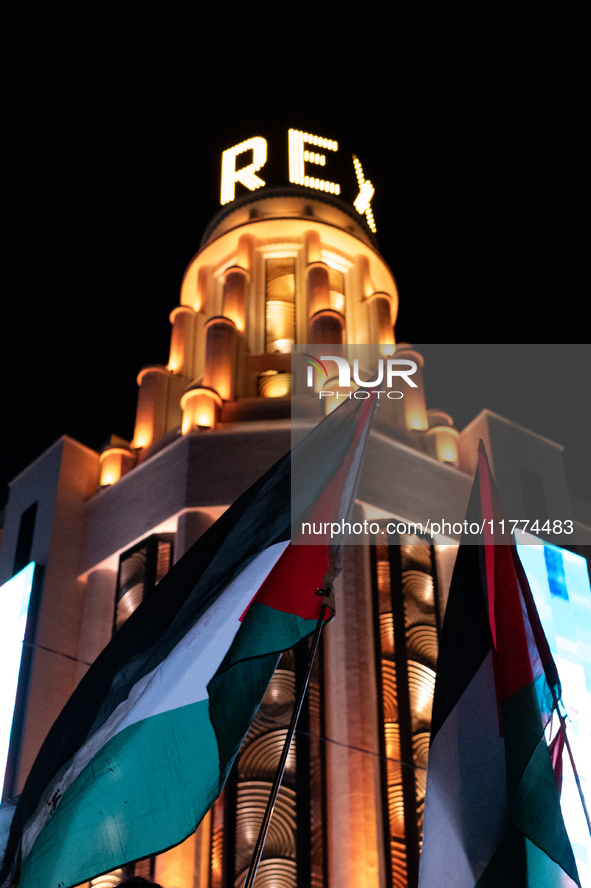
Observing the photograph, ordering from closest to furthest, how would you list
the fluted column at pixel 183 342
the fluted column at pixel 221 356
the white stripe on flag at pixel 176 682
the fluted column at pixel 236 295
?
the white stripe on flag at pixel 176 682 < the fluted column at pixel 221 356 < the fluted column at pixel 236 295 < the fluted column at pixel 183 342

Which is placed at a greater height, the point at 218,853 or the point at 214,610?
the point at 218,853

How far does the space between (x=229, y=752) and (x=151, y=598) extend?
2.07 meters

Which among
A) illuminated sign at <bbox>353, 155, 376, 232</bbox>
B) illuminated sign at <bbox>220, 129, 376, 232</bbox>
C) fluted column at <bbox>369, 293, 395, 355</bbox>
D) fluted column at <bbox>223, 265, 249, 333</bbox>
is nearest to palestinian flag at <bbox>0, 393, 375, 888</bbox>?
fluted column at <bbox>223, 265, 249, 333</bbox>

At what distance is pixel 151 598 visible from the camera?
27.8 feet

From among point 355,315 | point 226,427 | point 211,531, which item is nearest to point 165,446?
A: point 226,427

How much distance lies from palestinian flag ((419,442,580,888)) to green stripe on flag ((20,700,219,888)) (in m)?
1.95

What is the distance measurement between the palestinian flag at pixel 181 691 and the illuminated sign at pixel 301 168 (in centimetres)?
2292

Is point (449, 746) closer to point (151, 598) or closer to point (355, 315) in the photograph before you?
point (151, 598)

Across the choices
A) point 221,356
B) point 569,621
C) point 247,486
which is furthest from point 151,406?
point 569,621

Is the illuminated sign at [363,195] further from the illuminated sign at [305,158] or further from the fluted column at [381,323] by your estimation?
the fluted column at [381,323]

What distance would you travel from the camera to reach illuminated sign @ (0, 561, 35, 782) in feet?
67.6

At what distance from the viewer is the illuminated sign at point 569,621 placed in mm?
20281

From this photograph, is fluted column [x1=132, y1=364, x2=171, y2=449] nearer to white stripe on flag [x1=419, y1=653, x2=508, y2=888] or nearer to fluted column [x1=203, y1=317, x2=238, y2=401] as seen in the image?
fluted column [x1=203, y1=317, x2=238, y2=401]

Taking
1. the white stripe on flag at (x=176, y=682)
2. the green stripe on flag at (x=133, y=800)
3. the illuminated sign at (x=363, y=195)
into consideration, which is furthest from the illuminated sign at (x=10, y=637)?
the illuminated sign at (x=363, y=195)
